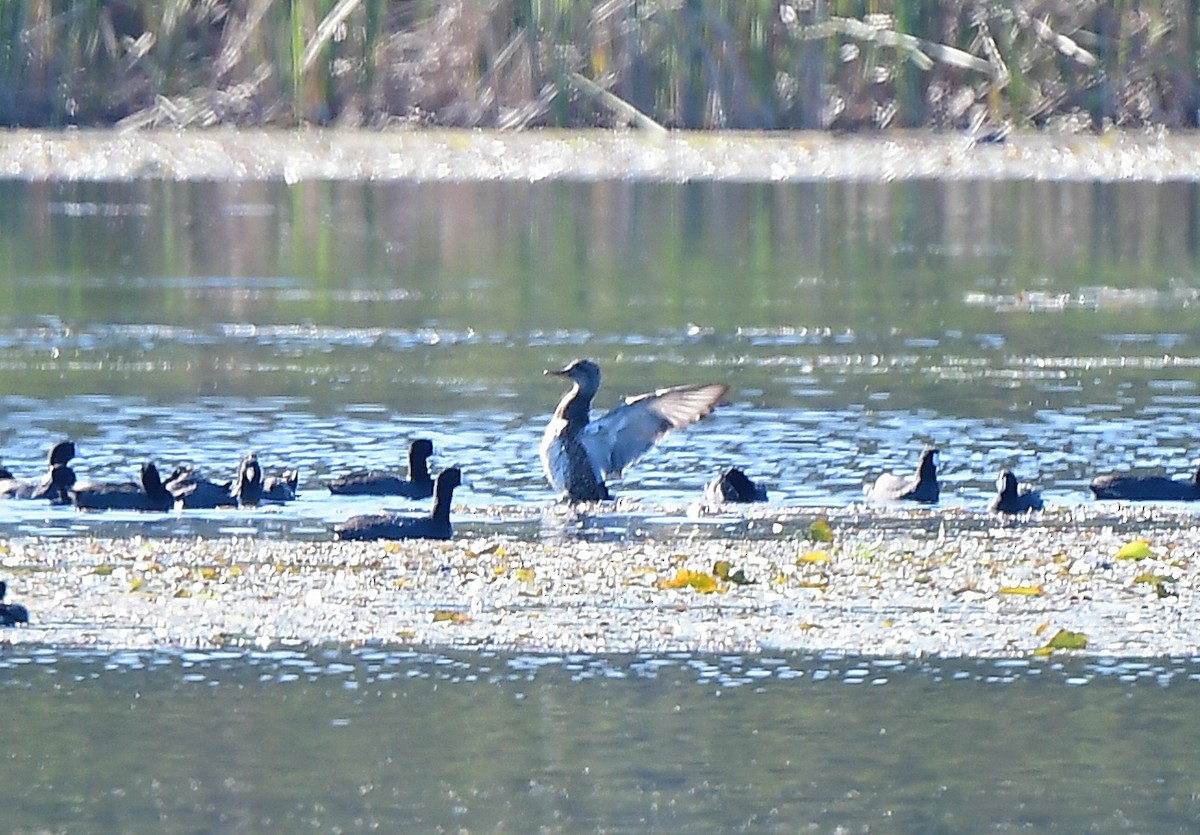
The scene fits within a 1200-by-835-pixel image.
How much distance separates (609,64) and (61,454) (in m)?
21.8

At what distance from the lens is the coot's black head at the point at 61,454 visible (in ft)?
39.7

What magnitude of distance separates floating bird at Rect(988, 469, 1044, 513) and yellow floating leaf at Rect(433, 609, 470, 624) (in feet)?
9.72

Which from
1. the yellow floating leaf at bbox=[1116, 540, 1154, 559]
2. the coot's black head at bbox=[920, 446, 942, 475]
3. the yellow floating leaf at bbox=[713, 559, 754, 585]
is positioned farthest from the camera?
the coot's black head at bbox=[920, 446, 942, 475]

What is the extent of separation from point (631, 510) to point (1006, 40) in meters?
22.7

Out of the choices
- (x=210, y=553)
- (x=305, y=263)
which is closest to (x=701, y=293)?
(x=305, y=263)

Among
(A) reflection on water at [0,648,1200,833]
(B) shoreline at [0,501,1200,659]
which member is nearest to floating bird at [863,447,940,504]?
(B) shoreline at [0,501,1200,659]

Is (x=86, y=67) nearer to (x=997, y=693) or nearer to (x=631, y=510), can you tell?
(x=631, y=510)

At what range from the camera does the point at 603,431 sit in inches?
489

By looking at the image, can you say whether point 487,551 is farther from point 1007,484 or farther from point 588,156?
point 588,156

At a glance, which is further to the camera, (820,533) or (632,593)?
(820,533)

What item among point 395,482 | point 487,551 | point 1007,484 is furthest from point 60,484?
point 1007,484

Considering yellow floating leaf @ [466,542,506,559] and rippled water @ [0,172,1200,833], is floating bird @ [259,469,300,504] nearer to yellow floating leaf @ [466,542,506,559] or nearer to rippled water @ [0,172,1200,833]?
rippled water @ [0,172,1200,833]

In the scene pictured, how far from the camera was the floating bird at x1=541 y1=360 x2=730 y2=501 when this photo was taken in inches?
477

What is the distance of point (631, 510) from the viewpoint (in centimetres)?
1203
